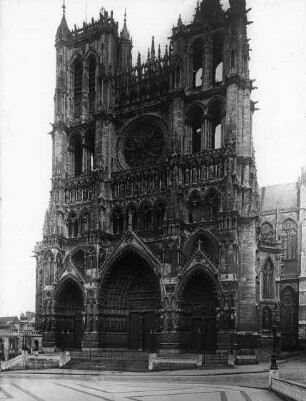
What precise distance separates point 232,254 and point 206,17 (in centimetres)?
1831

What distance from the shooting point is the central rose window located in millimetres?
43375

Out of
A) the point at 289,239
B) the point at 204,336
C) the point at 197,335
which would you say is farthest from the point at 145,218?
the point at 289,239

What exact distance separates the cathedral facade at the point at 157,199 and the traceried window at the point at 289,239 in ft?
33.8

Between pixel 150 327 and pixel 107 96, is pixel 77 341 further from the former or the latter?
pixel 107 96

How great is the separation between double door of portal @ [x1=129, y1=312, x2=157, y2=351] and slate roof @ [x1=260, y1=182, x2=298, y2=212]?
966 inches

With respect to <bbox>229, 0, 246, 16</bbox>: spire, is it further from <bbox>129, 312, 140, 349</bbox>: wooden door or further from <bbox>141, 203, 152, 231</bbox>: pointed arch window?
<bbox>129, 312, 140, 349</bbox>: wooden door

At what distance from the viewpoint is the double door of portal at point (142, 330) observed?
40.6 metres

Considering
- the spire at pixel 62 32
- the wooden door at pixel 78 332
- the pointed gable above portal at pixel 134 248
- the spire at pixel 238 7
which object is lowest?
the wooden door at pixel 78 332

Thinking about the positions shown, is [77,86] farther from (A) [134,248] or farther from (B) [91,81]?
(A) [134,248]

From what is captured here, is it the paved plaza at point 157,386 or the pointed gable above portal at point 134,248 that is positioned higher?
the pointed gable above portal at point 134,248

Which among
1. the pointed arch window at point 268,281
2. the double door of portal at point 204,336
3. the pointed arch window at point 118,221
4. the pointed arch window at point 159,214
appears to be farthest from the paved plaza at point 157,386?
the pointed arch window at point 118,221

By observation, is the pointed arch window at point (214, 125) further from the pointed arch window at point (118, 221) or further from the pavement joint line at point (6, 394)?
the pavement joint line at point (6, 394)

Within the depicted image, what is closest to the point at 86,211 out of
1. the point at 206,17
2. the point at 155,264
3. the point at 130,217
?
the point at 130,217

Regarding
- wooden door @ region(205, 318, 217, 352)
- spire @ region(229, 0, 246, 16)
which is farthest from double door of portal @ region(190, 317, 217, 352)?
spire @ region(229, 0, 246, 16)
